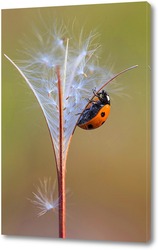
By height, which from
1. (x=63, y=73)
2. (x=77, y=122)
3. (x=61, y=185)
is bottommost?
(x=61, y=185)

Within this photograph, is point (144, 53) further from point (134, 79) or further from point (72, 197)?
point (72, 197)

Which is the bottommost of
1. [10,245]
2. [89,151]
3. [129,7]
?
[10,245]

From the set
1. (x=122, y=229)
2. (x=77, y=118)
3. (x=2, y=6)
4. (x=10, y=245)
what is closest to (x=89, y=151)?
(x=77, y=118)

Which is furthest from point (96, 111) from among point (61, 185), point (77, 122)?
point (61, 185)

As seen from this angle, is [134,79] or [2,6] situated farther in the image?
[2,6]

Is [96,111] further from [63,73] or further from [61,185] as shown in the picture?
[61,185]

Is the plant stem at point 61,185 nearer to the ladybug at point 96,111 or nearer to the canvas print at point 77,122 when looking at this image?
the canvas print at point 77,122

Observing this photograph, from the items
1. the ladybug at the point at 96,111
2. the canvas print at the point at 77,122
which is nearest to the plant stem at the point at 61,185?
the canvas print at the point at 77,122

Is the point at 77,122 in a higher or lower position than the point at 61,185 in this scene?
higher
